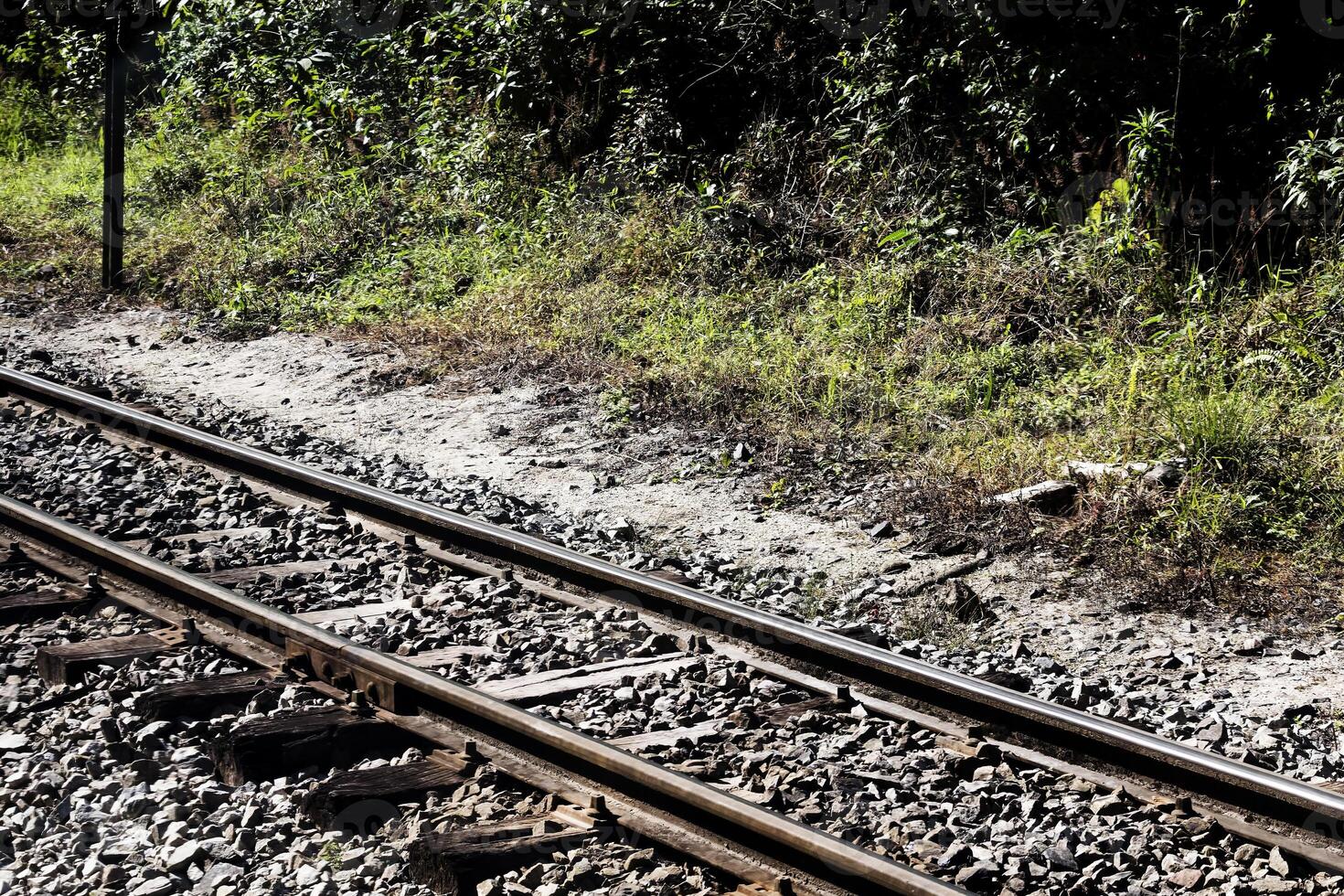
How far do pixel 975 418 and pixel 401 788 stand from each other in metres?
→ 4.93

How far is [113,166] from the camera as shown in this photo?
42.3ft

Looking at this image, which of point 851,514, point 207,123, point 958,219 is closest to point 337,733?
point 851,514

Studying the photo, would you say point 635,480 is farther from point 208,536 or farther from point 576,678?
point 576,678

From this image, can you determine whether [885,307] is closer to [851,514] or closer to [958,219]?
[958,219]

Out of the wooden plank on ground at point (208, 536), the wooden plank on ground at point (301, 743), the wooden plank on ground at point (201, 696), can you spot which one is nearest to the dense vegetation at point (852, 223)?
the wooden plank on ground at point (208, 536)

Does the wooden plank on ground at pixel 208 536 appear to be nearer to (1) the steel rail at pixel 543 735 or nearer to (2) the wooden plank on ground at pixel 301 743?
(1) the steel rail at pixel 543 735

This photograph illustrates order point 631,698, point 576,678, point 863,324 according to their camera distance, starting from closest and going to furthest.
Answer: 1. point 631,698
2. point 576,678
3. point 863,324

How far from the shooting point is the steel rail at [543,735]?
3488mm

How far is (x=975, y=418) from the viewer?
8.05 metres

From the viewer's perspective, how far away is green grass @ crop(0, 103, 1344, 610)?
678 centimetres

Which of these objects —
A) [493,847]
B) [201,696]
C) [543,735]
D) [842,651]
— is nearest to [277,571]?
[201,696]

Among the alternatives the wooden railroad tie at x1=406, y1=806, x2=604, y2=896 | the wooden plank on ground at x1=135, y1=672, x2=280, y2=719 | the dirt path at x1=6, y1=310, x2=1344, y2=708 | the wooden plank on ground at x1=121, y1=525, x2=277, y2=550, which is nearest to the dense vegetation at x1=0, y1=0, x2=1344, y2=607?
the dirt path at x1=6, y1=310, x2=1344, y2=708

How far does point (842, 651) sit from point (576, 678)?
0.98m

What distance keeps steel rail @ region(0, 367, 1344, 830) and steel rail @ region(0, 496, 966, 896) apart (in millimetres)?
1166
